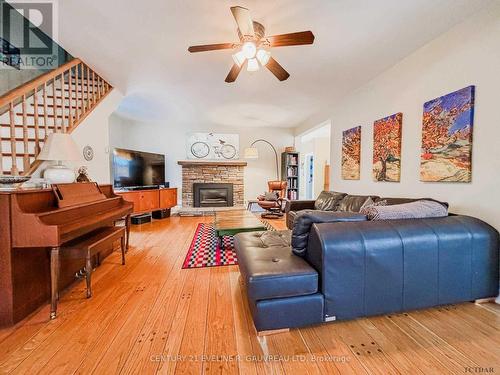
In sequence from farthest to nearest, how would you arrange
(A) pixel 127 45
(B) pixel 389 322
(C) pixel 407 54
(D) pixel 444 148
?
(C) pixel 407 54
(A) pixel 127 45
(D) pixel 444 148
(B) pixel 389 322

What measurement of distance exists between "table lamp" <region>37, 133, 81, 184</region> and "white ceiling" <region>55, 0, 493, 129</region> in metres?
1.07

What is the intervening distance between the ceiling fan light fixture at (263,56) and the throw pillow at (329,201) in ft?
7.64

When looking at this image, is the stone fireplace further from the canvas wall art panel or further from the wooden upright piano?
the canvas wall art panel

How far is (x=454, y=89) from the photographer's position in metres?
2.05

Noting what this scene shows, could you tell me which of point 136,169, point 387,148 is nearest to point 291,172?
point 387,148

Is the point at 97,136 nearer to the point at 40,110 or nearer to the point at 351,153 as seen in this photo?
the point at 40,110

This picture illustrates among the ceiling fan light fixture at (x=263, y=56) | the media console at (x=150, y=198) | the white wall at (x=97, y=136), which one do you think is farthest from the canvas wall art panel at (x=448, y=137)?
the media console at (x=150, y=198)

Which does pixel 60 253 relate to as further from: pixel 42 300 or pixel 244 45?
pixel 244 45

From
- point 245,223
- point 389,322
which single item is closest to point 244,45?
point 245,223

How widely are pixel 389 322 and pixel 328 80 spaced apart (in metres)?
3.05

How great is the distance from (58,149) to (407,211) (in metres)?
3.20

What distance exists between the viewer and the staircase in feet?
6.88

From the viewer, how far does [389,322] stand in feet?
5.03

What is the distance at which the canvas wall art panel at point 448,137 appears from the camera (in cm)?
194
